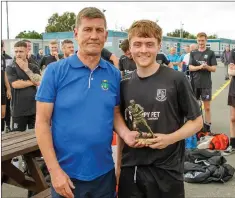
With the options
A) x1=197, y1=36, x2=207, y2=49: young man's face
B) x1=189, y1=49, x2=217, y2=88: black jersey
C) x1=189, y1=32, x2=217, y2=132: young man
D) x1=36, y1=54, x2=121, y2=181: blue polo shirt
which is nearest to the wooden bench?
x1=36, y1=54, x2=121, y2=181: blue polo shirt

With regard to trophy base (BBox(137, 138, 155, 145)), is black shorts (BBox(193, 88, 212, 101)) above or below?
below

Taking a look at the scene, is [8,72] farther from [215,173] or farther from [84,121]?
[84,121]

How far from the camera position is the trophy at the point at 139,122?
2242 millimetres

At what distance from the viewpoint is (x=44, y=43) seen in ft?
106

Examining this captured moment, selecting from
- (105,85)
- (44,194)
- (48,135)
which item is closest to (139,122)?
(105,85)

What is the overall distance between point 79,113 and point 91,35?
51 cm

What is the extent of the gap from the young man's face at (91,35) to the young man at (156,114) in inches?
9.7

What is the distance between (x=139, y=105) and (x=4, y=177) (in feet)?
9.51

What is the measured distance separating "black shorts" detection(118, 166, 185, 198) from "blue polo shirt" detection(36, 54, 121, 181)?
25 centimetres

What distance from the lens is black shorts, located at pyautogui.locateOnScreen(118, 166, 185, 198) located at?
2342mm

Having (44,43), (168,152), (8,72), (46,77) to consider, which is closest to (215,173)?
(168,152)

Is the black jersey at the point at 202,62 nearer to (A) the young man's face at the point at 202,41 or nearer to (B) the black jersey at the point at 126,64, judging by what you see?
(A) the young man's face at the point at 202,41

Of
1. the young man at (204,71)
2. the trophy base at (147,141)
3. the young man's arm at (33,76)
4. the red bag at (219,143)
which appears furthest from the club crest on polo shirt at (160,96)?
the young man at (204,71)

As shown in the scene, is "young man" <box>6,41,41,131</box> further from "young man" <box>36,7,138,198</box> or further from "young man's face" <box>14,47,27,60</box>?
"young man" <box>36,7,138,198</box>
